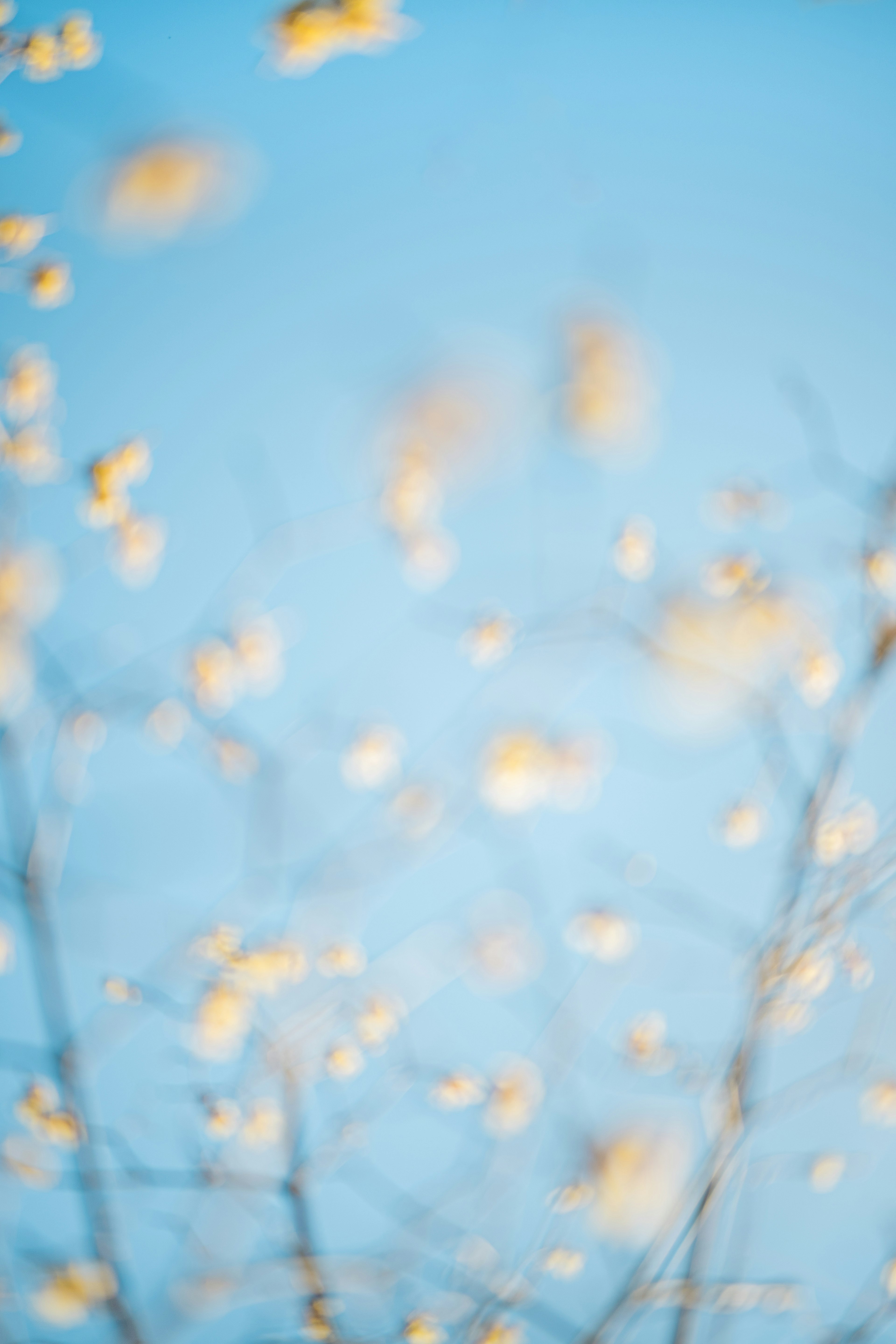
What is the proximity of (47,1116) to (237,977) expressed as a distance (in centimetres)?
64

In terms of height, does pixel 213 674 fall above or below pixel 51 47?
below

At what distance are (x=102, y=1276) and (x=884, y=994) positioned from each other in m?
2.47

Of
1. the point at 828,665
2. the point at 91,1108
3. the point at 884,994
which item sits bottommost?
the point at 884,994

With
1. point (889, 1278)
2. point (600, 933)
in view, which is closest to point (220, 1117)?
point (600, 933)

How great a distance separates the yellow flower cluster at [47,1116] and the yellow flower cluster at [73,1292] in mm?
300

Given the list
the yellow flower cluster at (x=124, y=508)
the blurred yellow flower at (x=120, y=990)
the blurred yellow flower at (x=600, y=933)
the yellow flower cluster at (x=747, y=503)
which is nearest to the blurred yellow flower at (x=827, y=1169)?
the blurred yellow flower at (x=600, y=933)

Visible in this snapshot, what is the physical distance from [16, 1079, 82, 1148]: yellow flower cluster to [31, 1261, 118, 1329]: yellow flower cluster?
0.98ft

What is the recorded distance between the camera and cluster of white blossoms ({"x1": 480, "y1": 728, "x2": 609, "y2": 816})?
184cm

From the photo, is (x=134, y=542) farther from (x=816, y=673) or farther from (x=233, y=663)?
(x=816, y=673)

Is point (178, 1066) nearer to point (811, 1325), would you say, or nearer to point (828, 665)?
point (811, 1325)

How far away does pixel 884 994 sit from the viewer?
2.07m

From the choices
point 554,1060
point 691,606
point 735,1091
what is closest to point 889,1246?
point 554,1060

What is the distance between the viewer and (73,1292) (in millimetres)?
1678

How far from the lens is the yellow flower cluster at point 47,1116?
1571mm
